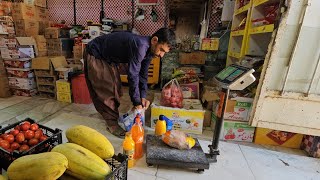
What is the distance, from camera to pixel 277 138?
1.94 m

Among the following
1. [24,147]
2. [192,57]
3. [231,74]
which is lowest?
[24,147]

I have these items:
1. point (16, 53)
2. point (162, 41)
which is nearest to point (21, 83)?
point (16, 53)

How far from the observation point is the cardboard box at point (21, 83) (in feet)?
9.70

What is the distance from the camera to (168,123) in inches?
75.4

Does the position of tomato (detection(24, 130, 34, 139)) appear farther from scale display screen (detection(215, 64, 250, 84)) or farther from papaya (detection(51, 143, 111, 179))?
scale display screen (detection(215, 64, 250, 84))

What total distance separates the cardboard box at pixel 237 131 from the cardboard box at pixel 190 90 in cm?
56

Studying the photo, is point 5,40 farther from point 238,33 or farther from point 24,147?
point 238,33

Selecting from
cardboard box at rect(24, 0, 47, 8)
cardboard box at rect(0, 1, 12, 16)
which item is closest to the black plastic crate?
cardboard box at rect(0, 1, 12, 16)

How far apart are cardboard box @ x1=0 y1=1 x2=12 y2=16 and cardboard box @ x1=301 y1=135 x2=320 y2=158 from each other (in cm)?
452

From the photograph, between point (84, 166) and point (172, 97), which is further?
point (172, 97)

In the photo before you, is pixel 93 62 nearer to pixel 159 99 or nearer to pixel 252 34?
pixel 159 99

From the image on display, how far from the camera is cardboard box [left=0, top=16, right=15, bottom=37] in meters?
2.94

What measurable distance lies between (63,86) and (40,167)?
2.28m

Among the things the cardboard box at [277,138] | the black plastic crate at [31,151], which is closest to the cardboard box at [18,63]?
the black plastic crate at [31,151]
